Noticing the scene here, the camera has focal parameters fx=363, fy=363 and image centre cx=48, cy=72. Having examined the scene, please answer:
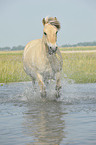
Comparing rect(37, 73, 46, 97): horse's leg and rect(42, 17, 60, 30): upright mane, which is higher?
rect(42, 17, 60, 30): upright mane

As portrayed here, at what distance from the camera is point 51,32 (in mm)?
9305

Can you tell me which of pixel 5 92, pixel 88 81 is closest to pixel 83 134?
pixel 5 92

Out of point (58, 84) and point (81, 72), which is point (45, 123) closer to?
point (58, 84)

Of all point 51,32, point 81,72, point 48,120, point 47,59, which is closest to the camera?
point 48,120

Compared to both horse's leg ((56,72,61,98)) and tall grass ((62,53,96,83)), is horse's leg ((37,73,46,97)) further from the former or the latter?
tall grass ((62,53,96,83))

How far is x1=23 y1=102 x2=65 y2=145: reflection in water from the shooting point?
6157 mm

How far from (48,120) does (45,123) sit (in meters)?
0.33

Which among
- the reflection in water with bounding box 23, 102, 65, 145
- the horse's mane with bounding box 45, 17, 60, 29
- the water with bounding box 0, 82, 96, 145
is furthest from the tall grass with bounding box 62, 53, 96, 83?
the horse's mane with bounding box 45, 17, 60, 29

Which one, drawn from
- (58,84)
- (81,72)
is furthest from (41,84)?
(81,72)

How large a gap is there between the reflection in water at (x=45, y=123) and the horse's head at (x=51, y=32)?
151 centimetres

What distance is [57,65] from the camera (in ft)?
33.7

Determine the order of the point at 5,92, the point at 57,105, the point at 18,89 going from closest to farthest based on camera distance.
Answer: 1. the point at 57,105
2. the point at 5,92
3. the point at 18,89

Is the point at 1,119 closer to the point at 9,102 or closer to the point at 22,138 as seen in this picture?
the point at 22,138

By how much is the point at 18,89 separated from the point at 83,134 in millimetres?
8258
